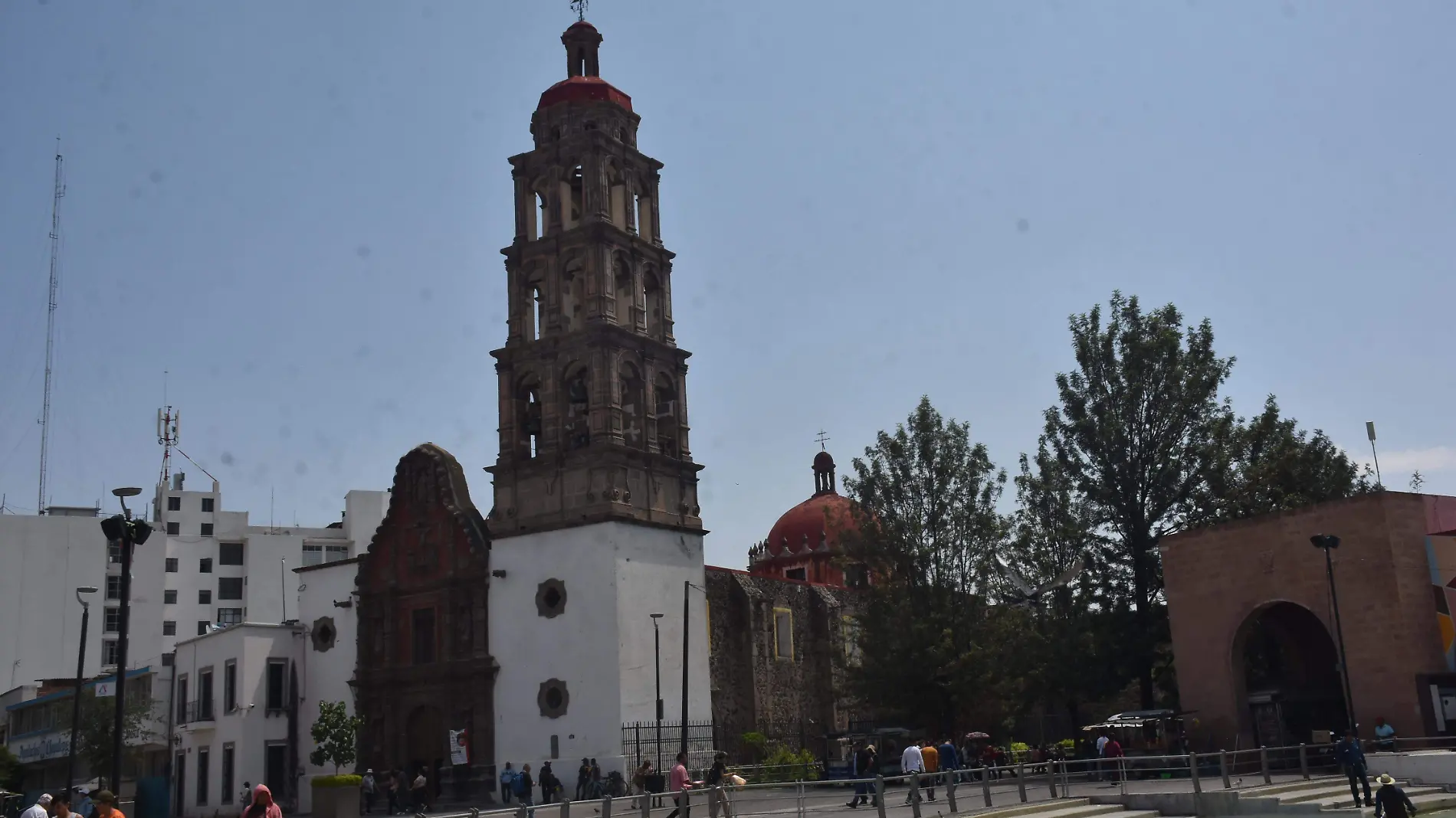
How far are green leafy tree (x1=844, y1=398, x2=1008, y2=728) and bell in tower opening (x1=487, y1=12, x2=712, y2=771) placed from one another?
18.1 feet

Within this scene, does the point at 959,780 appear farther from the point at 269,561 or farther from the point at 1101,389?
the point at 269,561

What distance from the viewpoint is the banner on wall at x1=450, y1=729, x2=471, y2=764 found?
40438mm

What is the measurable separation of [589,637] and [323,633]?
11.8 meters

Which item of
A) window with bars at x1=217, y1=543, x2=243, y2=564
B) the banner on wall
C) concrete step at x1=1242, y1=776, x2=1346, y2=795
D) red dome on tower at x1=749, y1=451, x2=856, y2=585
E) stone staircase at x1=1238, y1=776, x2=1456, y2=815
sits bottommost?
stone staircase at x1=1238, y1=776, x2=1456, y2=815

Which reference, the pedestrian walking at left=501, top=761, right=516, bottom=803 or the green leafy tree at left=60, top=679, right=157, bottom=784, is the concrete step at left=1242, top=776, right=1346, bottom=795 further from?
the green leafy tree at left=60, top=679, right=157, bottom=784

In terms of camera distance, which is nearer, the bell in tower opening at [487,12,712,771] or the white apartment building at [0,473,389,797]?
the bell in tower opening at [487,12,712,771]

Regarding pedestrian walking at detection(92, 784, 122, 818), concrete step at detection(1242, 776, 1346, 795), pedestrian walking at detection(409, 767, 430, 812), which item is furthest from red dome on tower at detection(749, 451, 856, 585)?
pedestrian walking at detection(92, 784, 122, 818)

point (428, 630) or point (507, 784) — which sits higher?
point (428, 630)

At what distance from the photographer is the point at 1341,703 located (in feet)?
113

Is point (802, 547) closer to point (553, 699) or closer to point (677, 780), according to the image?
point (553, 699)

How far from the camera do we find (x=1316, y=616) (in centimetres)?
3297

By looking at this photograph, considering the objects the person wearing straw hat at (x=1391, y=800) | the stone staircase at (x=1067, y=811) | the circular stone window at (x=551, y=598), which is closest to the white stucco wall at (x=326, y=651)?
→ the circular stone window at (x=551, y=598)

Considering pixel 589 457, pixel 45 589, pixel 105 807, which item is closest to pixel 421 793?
pixel 589 457

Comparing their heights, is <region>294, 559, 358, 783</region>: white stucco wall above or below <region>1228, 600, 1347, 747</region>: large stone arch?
above
